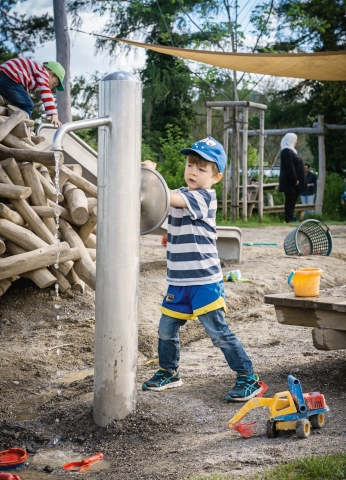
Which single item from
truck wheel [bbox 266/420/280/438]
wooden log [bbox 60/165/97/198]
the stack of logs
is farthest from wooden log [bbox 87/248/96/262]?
truck wheel [bbox 266/420/280/438]

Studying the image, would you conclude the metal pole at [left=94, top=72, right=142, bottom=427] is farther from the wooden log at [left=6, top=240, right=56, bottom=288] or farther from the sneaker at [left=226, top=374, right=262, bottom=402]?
the wooden log at [left=6, top=240, right=56, bottom=288]

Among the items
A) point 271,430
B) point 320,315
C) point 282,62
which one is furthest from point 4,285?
point 282,62

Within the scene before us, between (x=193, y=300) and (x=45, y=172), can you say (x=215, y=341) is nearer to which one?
(x=193, y=300)

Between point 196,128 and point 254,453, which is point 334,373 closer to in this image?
point 254,453

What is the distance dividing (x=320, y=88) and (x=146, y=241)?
1339cm

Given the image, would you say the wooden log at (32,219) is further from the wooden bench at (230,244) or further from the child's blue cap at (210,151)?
the wooden bench at (230,244)

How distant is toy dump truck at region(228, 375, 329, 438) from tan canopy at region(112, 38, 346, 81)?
520cm

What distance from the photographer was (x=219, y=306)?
3746mm

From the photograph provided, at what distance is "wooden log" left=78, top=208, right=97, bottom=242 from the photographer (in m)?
6.27

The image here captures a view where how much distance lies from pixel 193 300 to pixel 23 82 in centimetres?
442

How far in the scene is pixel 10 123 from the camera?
6469 mm

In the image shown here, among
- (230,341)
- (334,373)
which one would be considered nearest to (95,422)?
(230,341)

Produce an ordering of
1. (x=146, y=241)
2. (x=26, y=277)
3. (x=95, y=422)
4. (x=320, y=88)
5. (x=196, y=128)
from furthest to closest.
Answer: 1. (x=196, y=128)
2. (x=320, y=88)
3. (x=146, y=241)
4. (x=26, y=277)
5. (x=95, y=422)

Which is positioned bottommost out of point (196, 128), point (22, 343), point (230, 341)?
point (22, 343)
